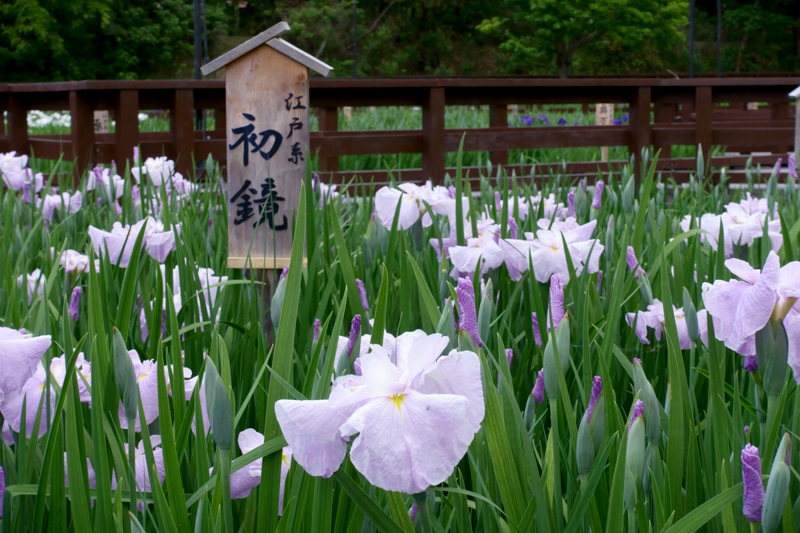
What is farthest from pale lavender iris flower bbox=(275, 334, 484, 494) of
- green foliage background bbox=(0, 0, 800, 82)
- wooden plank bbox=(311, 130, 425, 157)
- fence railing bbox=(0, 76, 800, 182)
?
green foliage background bbox=(0, 0, 800, 82)

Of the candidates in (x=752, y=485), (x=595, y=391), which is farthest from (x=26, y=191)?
(x=752, y=485)

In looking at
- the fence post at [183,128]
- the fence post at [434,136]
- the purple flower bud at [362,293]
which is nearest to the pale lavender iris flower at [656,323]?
the purple flower bud at [362,293]

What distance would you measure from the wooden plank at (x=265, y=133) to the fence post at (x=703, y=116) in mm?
3771

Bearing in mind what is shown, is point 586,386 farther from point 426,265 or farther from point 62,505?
point 426,265

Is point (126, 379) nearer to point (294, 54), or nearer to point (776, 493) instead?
point (776, 493)

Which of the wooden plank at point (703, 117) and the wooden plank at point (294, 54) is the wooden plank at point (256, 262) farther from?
the wooden plank at point (703, 117)

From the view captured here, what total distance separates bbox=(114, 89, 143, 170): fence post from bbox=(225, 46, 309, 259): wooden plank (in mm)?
2452

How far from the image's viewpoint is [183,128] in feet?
12.9

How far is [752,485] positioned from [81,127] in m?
3.85

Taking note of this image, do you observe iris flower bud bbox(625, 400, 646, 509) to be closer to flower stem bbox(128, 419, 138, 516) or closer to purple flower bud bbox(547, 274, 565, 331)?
purple flower bud bbox(547, 274, 565, 331)

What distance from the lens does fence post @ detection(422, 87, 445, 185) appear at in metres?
4.45

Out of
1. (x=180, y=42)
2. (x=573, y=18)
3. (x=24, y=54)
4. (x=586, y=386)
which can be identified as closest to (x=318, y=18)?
(x=180, y=42)

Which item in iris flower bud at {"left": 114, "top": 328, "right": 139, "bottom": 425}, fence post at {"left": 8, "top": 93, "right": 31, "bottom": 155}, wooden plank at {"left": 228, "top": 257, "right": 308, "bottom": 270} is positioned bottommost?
iris flower bud at {"left": 114, "top": 328, "right": 139, "bottom": 425}

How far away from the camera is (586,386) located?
87 centimetres
